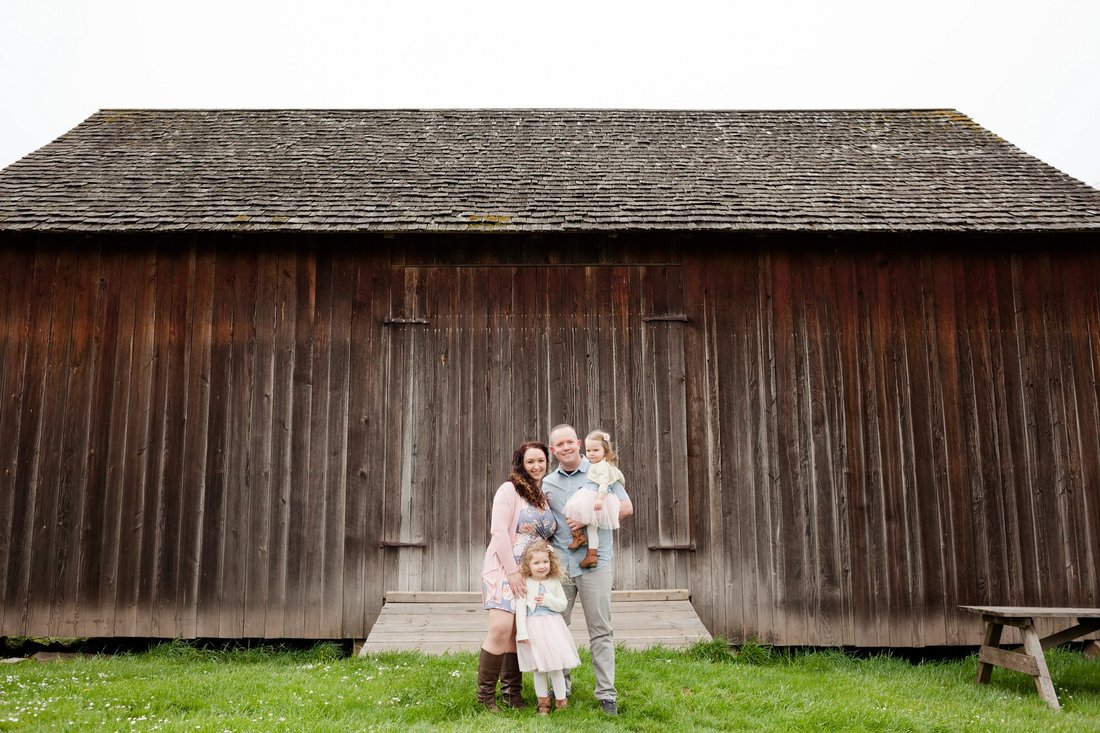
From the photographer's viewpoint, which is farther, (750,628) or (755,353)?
(755,353)

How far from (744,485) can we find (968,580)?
2369mm

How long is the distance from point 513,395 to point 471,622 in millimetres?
2246

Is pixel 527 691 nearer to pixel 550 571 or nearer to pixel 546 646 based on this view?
pixel 546 646

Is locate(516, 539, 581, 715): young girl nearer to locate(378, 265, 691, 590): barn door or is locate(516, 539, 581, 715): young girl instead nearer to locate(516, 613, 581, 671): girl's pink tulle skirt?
locate(516, 613, 581, 671): girl's pink tulle skirt

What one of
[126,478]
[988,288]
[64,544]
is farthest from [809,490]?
[64,544]

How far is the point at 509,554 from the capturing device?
4672 millimetres

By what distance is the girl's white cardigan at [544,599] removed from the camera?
4.59 metres

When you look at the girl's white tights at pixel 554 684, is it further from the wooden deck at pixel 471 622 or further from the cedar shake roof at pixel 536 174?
the cedar shake roof at pixel 536 174

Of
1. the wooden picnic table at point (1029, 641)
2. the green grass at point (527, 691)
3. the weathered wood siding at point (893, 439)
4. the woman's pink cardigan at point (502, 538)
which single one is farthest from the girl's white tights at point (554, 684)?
the wooden picnic table at point (1029, 641)

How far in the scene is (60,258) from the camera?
773cm

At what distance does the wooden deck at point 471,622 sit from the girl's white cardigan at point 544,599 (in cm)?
176

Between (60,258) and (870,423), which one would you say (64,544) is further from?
(870,423)

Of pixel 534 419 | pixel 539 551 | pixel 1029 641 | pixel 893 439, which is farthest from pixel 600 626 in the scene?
pixel 893 439

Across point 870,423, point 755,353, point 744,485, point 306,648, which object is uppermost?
point 755,353
